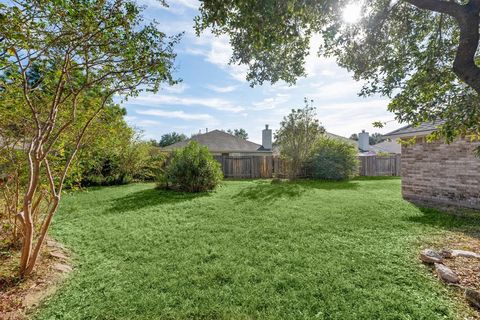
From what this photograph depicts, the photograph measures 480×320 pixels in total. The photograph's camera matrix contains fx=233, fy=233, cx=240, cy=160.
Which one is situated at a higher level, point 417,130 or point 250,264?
point 417,130

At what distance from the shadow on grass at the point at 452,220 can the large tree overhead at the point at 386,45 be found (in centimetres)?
264

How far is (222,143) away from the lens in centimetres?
2284

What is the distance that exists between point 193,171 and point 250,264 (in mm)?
6705

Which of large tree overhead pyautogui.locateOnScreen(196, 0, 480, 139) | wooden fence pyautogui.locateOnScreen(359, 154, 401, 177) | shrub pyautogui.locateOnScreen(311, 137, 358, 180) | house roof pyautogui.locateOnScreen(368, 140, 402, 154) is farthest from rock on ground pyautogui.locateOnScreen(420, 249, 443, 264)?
house roof pyautogui.locateOnScreen(368, 140, 402, 154)

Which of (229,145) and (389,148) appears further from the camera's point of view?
(389,148)

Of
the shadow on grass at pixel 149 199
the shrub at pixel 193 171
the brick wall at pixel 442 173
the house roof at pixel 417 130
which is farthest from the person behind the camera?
the shrub at pixel 193 171

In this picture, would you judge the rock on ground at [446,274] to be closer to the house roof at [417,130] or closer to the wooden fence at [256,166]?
the house roof at [417,130]

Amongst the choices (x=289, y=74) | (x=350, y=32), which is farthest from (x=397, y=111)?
(x=289, y=74)

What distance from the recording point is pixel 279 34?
3.91 m

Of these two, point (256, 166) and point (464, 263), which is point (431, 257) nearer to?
point (464, 263)

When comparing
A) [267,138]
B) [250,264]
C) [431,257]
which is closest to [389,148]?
[267,138]

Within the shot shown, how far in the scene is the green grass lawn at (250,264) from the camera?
101 inches

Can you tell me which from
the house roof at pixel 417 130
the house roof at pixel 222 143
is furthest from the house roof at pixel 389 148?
the house roof at pixel 417 130

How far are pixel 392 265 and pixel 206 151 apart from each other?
26.3 feet
